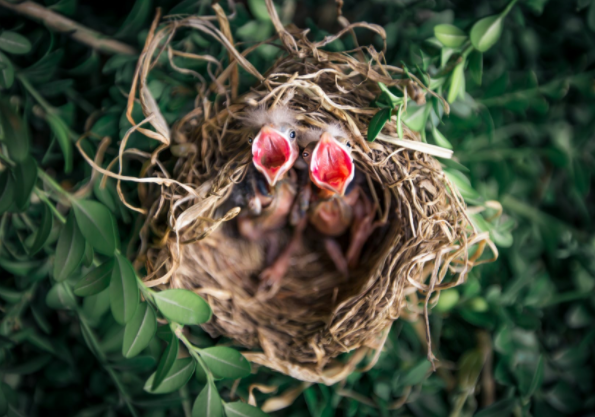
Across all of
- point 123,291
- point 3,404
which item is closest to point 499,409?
point 123,291

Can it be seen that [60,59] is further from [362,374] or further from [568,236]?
[568,236]

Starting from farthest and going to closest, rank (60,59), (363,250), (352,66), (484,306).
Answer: (363,250), (484,306), (60,59), (352,66)

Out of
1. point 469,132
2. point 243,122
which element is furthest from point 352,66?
point 469,132

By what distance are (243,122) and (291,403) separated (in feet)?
2.13

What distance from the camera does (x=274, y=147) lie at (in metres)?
0.77

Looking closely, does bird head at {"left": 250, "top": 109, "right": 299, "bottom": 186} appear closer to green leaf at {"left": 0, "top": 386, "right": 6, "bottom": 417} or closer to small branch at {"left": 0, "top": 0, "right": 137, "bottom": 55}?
small branch at {"left": 0, "top": 0, "right": 137, "bottom": 55}

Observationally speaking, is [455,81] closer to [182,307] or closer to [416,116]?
[416,116]

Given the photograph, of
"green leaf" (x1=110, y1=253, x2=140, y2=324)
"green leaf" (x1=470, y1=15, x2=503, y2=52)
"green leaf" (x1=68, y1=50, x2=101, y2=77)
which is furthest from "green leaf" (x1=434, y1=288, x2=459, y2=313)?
"green leaf" (x1=68, y1=50, x2=101, y2=77)

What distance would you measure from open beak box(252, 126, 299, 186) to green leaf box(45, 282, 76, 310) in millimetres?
466

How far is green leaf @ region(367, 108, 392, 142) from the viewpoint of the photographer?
0.66 metres

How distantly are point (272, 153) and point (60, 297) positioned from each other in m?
0.52

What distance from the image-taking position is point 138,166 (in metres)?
0.85

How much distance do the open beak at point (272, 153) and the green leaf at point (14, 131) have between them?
0.35 metres

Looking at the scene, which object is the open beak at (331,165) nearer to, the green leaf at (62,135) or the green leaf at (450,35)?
the green leaf at (450,35)
